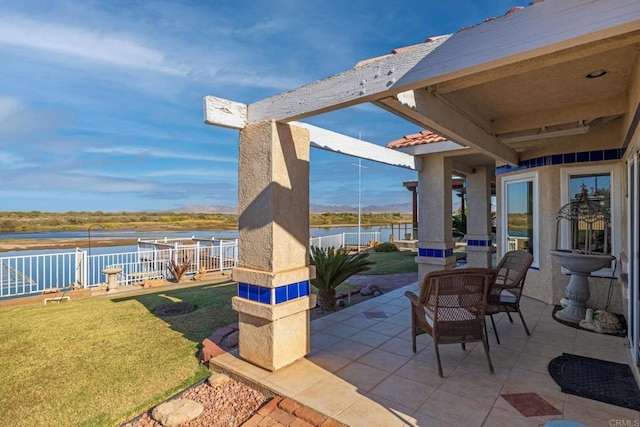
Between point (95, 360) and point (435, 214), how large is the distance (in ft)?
19.6

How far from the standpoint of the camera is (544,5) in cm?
174

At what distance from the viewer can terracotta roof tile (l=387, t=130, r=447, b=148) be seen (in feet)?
20.0

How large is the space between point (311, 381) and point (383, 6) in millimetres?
7202

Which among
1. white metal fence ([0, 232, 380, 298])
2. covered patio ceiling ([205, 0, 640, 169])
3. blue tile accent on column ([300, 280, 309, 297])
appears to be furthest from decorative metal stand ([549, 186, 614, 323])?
white metal fence ([0, 232, 380, 298])

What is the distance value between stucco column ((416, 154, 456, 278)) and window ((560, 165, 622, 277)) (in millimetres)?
1873

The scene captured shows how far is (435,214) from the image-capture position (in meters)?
6.36

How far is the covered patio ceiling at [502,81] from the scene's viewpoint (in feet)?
5.58

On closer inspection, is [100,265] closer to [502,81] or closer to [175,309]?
[175,309]

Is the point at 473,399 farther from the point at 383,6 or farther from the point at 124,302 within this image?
the point at 383,6

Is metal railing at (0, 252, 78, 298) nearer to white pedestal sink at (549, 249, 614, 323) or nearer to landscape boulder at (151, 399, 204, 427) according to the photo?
landscape boulder at (151, 399, 204, 427)

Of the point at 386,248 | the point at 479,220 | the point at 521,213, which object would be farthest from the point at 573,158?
the point at 386,248

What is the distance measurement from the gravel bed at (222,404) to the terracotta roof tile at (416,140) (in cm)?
521

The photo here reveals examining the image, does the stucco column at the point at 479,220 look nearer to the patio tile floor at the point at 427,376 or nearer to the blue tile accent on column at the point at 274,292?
the patio tile floor at the point at 427,376

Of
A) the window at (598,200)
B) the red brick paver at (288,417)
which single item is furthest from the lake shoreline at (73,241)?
the red brick paver at (288,417)
